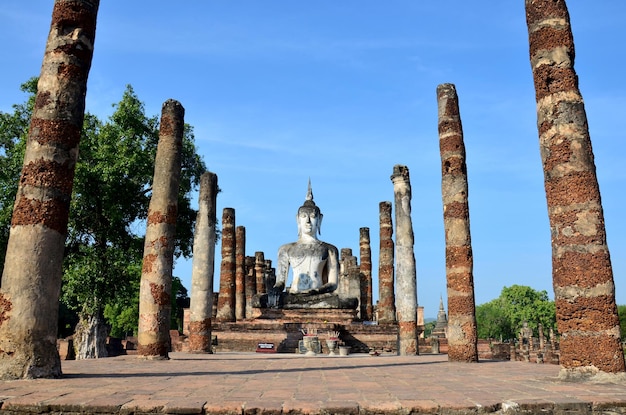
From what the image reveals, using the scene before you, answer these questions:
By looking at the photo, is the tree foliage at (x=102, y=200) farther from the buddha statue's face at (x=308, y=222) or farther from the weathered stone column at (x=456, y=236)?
the weathered stone column at (x=456, y=236)

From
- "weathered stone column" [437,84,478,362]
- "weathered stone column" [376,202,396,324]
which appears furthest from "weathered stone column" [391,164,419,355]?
"weathered stone column" [376,202,396,324]

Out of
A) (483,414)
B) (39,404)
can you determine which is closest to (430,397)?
(483,414)

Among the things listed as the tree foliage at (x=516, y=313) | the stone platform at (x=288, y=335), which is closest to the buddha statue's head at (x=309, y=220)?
the stone platform at (x=288, y=335)

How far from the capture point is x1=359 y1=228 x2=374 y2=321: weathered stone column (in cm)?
2866

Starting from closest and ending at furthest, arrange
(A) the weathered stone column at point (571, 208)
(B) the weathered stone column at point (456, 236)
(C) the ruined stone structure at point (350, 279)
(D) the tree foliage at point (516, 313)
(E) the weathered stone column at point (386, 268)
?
1. (A) the weathered stone column at point (571, 208)
2. (B) the weathered stone column at point (456, 236)
3. (E) the weathered stone column at point (386, 268)
4. (C) the ruined stone structure at point (350, 279)
5. (D) the tree foliage at point (516, 313)

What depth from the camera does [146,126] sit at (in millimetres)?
22375

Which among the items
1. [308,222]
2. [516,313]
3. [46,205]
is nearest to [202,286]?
[46,205]

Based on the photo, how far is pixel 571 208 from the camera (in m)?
7.17

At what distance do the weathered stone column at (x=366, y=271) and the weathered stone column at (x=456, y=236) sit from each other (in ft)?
56.9

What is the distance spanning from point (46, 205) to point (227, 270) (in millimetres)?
15530

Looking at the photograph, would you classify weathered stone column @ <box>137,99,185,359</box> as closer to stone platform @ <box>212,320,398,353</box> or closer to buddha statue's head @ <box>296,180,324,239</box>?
stone platform @ <box>212,320,398,353</box>

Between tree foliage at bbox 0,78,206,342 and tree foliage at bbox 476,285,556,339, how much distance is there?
5555 cm

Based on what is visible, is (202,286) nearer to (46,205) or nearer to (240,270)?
(46,205)

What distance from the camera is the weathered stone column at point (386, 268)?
70.2 feet
